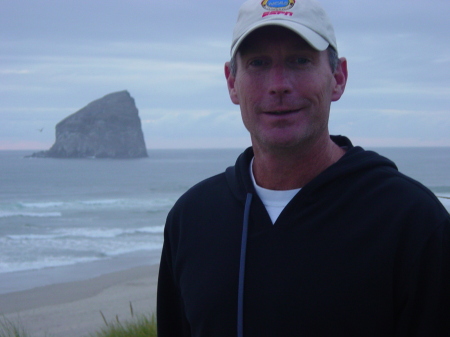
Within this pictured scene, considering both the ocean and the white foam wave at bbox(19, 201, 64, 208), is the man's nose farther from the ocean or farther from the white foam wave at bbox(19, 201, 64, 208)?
the white foam wave at bbox(19, 201, 64, 208)

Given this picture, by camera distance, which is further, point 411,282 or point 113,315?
point 113,315

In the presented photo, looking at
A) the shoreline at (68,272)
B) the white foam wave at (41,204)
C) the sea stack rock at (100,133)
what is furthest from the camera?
the sea stack rock at (100,133)

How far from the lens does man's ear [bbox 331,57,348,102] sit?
2064mm

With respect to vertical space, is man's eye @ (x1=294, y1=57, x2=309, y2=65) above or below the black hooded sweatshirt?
above

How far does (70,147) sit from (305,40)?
13384 centimetres

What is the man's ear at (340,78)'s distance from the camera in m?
2.06

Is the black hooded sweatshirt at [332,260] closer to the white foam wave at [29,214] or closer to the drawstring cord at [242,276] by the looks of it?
the drawstring cord at [242,276]

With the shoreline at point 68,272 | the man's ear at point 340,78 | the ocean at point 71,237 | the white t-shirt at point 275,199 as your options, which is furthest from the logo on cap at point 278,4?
the shoreline at point 68,272

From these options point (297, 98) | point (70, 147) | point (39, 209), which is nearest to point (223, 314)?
point (297, 98)

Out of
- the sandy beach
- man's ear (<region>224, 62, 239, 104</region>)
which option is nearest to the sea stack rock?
the sandy beach

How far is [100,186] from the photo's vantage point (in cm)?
5553

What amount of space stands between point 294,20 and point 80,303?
10.7 metres

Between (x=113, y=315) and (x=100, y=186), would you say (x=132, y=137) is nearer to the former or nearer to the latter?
(x=100, y=186)

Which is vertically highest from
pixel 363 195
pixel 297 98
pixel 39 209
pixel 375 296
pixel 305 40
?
pixel 305 40
